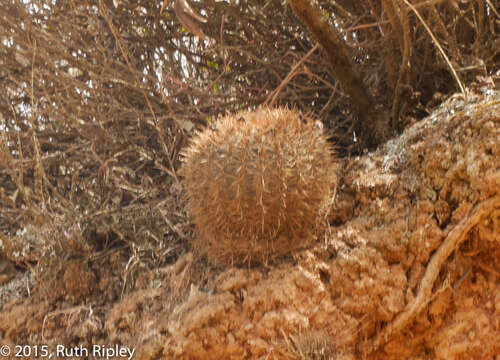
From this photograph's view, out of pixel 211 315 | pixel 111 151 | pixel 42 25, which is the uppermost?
pixel 42 25

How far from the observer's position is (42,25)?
2.42m

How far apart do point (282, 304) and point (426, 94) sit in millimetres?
1326

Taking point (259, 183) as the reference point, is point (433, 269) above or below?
below

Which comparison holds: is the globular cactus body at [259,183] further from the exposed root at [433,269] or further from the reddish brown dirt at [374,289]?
the exposed root at [433,269]

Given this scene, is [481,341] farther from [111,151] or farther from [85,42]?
[85,42]

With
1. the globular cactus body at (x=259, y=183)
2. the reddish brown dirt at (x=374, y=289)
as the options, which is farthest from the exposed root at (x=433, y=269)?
the globular cactus body at (x=259, y=183)

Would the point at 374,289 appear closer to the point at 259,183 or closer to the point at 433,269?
the point at 433,269

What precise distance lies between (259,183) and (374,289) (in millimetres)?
534

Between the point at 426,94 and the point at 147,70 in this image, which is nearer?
the point at 426,94

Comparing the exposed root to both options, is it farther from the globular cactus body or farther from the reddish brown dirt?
the globular cactus body

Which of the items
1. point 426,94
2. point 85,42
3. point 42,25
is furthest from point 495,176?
point 42,25

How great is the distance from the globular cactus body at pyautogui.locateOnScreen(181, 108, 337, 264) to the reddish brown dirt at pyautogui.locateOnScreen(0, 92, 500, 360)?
103 millimetres

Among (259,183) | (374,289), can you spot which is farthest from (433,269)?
(259,183)

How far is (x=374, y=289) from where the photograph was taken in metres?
1.48
